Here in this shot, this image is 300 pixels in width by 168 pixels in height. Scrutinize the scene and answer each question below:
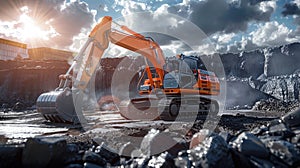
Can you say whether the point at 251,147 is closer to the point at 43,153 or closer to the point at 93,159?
the point at 93,159

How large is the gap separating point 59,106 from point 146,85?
372cm

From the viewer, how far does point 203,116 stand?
10102mm

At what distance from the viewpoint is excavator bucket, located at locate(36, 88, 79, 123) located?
745 cm

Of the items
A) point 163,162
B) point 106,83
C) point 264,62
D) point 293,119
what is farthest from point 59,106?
point 264,62

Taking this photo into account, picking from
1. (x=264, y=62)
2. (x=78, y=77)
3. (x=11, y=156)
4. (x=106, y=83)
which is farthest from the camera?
(x=264, y=62)

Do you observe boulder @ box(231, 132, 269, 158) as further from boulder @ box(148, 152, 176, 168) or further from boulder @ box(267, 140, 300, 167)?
boulder @ box(148, 152, 176, 168)

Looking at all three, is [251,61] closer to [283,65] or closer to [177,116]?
[283,65]

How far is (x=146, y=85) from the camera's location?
997cm

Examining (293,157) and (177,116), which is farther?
(177,116)

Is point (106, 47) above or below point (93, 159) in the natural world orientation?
above

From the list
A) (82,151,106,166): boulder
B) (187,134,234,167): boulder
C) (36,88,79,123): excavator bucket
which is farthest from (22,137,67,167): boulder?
(36,88,79,123): excavator bucket

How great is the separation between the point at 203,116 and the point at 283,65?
126 ft

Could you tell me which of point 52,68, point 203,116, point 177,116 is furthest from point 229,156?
point 52,68

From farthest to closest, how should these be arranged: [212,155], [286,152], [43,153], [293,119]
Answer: [293,119]
[43,153]
[286,152]
[212,155]
